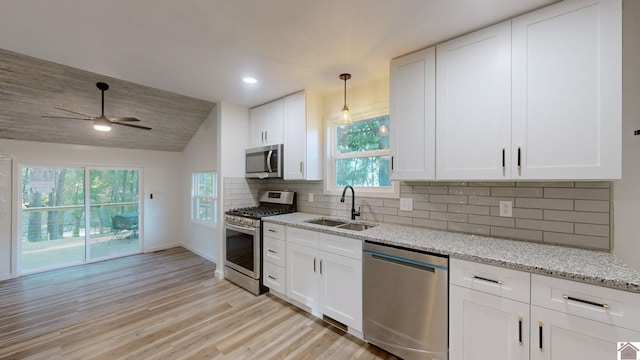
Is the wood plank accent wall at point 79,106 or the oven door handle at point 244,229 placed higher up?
the wood plank accent wall at point 79,106

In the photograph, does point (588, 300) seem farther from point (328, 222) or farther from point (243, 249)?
point (243, 249)

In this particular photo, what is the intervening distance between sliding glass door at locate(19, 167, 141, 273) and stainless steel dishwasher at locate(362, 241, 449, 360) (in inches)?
186

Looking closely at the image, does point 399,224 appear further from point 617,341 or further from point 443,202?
point 617,341

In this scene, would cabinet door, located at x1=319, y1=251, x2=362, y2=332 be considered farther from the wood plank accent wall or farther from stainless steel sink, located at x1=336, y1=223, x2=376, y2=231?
the wood plank accent wall

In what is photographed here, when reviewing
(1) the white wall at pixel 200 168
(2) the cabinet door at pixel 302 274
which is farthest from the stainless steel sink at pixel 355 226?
(1) the white wall at pixel 200 168

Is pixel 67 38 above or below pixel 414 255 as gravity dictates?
above

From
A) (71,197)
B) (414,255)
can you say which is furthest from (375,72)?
(71,197)

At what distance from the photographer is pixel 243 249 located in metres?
3.19

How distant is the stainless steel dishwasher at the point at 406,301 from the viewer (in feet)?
5.47

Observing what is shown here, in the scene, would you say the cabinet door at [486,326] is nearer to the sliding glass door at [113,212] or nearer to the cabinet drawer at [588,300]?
the cabinet drawer at [588,300]

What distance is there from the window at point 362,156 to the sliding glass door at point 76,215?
4.04 m

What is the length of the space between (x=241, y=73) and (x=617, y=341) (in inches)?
125

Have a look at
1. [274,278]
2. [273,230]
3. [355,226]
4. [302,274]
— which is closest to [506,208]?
[355,226]

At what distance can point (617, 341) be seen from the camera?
1.17 metres
